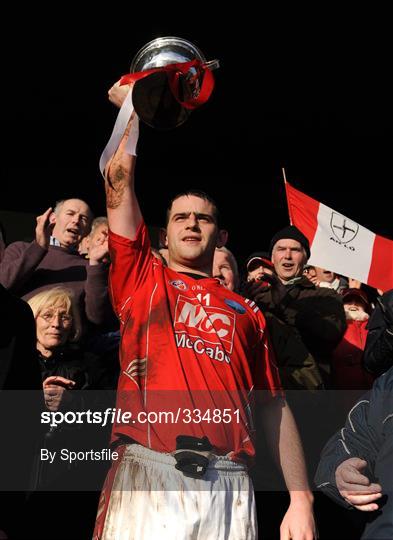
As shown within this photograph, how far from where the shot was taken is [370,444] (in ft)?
11.6

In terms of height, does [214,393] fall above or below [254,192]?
below

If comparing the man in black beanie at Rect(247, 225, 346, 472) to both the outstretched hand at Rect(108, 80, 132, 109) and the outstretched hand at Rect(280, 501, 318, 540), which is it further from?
the outstretched hand at Rect(108, 80, 132, 109)

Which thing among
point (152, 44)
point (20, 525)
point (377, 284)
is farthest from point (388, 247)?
point (20, 525)

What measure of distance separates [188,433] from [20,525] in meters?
1.00

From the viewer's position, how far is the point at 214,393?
3771mm

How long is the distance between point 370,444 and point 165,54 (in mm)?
1824

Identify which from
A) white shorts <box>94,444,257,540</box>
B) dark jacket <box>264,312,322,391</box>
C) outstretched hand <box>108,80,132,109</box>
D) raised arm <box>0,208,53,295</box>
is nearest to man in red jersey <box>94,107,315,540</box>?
white shorts <box>94,444,257,540</box>

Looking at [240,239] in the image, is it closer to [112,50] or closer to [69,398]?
[112,50]

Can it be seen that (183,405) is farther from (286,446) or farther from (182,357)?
(286,446)

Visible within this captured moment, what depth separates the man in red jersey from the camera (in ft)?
11.9

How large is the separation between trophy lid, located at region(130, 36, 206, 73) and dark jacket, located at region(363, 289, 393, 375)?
1300 millimetres

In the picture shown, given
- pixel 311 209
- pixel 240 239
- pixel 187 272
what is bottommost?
pixel 187 272

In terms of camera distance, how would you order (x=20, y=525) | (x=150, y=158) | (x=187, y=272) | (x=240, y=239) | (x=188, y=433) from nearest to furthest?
(x=20, y=525)
(x=188, y=433)
(x=187, y=272)
(x=150, y=158)
(x=240, y=239)
